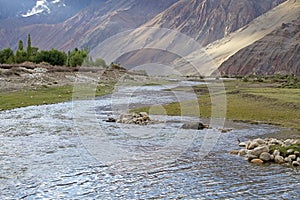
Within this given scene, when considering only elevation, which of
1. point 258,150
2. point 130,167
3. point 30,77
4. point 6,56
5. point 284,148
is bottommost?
point 130,167

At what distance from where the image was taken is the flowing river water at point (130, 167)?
1686cm

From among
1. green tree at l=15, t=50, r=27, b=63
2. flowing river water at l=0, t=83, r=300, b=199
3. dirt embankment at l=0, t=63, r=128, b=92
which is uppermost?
green tree at l=15, t=50, r=27, b=63

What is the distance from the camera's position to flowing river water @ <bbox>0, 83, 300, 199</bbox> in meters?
16.9

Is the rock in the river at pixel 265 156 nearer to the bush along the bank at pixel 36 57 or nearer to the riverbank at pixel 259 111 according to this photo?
the riverbank at pixel 259 111

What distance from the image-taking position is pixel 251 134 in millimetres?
31719

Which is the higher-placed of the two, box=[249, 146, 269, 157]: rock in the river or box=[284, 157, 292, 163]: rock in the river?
box=[249, 146, 269, 157]: rock in the river

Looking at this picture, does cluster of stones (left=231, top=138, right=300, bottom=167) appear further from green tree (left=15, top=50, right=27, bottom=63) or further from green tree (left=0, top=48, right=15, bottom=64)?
green tree (left=15, top=50, right=27, bottom=63)

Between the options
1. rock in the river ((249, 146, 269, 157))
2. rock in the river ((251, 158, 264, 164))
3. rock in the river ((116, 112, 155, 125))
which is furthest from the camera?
rock in the river ((116, 112, 155, 125))

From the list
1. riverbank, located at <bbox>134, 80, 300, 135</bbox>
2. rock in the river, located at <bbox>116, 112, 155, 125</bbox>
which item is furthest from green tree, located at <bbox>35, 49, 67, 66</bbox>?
rock in the river, located at <bbox>116, 112, 155, 125</bbox>

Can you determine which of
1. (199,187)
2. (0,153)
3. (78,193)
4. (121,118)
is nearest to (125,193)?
(78,193)

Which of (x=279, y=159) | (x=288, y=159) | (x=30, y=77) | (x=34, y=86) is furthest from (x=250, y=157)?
(x=30, y=77)

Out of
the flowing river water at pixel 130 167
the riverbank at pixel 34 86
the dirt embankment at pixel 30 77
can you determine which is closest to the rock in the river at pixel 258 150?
the flowing river water at pixel 130 167

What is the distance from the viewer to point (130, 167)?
21.0m

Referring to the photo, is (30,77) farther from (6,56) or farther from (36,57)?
(6,56)
